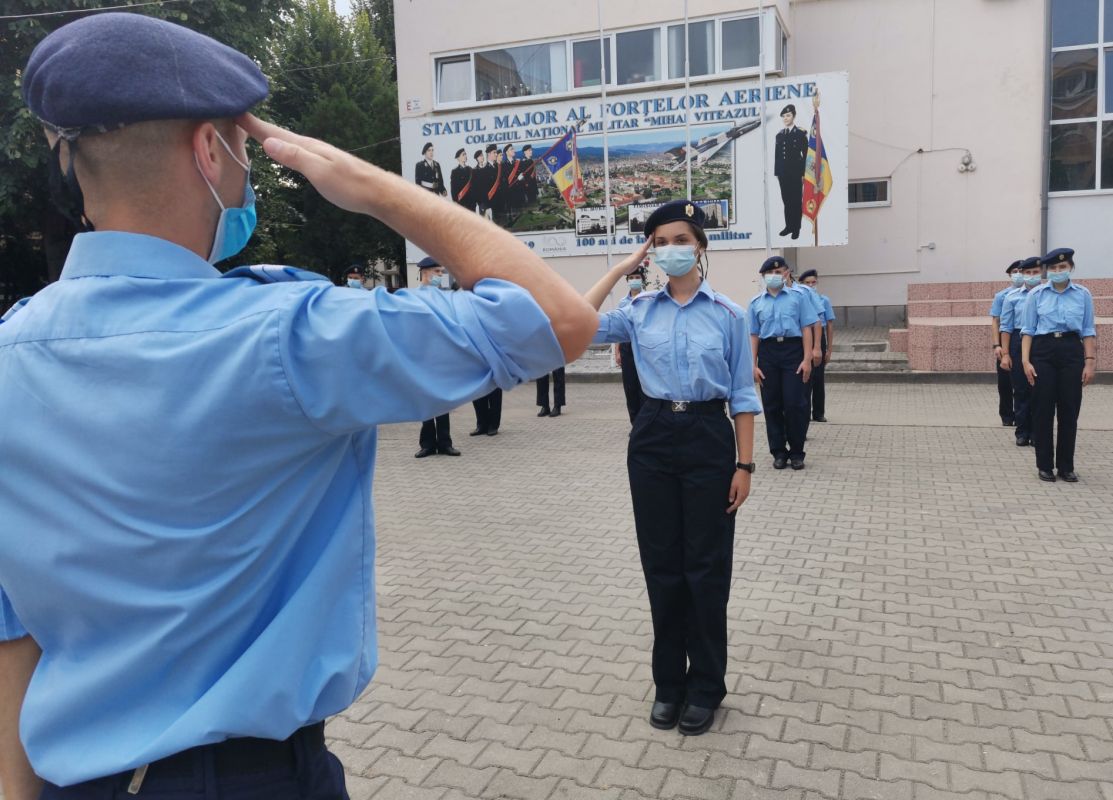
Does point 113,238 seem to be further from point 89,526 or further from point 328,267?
point 328,267

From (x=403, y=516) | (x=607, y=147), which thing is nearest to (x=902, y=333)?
(x=607, y=147)

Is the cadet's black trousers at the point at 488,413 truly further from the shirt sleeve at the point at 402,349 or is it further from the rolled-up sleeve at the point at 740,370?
the shirt sleeve at the point at 402,349

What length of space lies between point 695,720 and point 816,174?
15.6m

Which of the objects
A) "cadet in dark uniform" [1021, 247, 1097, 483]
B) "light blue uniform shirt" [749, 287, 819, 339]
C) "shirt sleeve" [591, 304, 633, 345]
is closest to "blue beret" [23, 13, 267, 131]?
"shirt sleeve" [591, 304, 633, 345]

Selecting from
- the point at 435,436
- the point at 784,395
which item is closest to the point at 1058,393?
the point at 784,395

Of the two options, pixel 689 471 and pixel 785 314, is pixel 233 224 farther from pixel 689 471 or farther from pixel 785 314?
pixel 785 314

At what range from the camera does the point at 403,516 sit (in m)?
7.61

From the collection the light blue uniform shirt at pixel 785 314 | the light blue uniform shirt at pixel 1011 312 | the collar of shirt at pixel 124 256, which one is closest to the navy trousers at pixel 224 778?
the collar of shirt at pixel 124 256

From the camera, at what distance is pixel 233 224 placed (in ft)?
4.56

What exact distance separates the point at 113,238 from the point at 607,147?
18.2 meters

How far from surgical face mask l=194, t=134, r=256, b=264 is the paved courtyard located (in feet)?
8.14

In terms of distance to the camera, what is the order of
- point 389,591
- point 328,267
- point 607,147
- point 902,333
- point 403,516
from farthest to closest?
point 328,267 → point 607,147 → point 902,333 → point 403,516 → point 389,591

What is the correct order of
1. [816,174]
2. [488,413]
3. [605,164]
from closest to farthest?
[488,413]
[816,174]
[605,164]

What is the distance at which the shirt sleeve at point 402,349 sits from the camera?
3.76 ft
